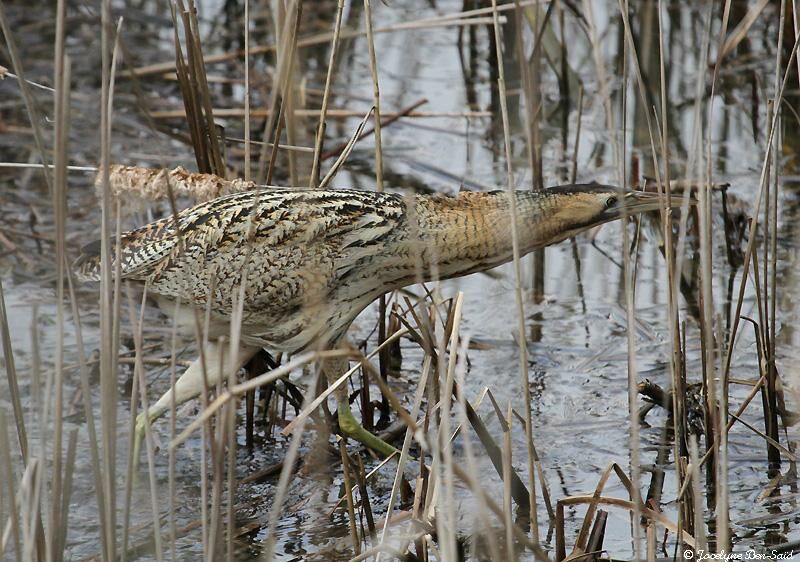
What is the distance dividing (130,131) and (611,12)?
3.30 meters

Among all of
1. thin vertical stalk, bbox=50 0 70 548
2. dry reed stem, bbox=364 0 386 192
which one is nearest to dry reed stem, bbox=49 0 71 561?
thin vertical stalk, bbox=50 0 70 548

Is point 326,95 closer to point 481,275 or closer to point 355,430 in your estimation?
point 355,430

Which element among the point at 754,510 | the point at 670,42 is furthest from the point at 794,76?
the point at 754,510

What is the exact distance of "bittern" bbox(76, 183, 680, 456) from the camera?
3.81 metres

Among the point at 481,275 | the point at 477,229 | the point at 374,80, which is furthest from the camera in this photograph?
the point at 481,275

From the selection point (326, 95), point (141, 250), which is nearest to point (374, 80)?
point (326, 95)

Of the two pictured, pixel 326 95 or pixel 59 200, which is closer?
pixel 59 200

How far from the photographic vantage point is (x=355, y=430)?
155 inches

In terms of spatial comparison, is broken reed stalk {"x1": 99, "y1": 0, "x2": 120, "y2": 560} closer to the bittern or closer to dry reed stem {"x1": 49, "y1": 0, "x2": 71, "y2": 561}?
dry reed stem {"x1": 49, "y1": 0, "x2": 71, "y2": 561}

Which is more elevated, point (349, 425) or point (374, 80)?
point (374, 80)

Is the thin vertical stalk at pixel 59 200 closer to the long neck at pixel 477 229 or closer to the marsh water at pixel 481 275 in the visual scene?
the marsh water at pixel 481 275

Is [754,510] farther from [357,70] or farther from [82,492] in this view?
[357,70]

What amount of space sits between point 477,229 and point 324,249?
454 millimetres

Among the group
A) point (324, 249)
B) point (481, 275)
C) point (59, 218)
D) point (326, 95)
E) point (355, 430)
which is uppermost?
point (326, 95)
